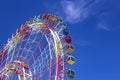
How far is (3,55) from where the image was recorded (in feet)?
141

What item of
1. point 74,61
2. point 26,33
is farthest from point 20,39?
point 74,61

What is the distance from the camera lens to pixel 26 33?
139 feet

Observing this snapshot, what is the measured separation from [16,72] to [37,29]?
16.1 ft

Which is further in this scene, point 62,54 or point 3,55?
point 3,55

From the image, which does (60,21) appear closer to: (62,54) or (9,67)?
(62,54)

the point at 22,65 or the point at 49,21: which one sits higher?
the point at 49,21

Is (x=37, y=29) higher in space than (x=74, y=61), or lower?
higher

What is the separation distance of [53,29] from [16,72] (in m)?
6.02

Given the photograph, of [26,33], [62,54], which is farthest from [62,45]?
[26,33]

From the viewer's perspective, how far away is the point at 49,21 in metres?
41.6

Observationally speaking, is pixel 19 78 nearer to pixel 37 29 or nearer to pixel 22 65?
pixel 22 65

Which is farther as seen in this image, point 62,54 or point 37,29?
point 37,29

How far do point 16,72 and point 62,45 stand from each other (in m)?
5.92

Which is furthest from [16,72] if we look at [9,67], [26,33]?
[26,33]
